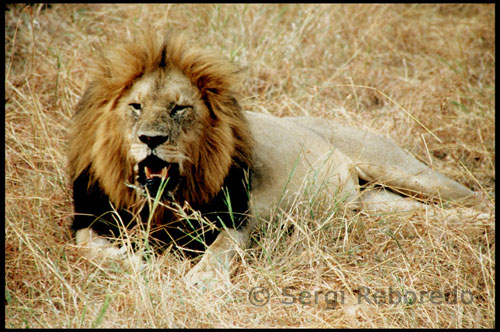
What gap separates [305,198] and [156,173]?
4.24 feet

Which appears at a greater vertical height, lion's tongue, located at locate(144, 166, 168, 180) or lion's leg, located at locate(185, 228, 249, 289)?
lion's tongue, located at locate(144, 166, 168, 180)

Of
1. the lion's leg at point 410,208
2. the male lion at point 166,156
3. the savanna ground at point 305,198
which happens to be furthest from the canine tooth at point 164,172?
the lion's leg at point 410,208

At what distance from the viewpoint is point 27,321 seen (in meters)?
3.10

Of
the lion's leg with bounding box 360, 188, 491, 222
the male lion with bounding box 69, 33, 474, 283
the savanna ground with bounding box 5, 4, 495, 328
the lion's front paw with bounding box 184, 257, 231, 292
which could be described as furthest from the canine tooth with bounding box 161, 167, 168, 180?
the lion's leg with bounding box 360, 188, 491, 222

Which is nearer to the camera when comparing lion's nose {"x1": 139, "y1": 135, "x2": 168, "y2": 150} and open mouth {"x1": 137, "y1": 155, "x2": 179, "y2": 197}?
lion's nose {"x1": 139, "y1": 135, "x2": 168, "y2": 150}

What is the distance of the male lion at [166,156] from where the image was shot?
12.1 ft

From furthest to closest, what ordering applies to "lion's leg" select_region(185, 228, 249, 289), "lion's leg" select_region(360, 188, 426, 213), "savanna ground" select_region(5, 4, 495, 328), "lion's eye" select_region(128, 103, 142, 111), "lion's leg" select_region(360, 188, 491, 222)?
"lion's leg" select_region(360, 188, 426, 213) → "lion's leg" select_region(360, 188, 491, 222) → "lion's eye" select_region(128, 103, 142, 111) → "lion's leg" select_region(185, 228, 249, 289) → "savanna ground" select_region(5, 4, 495, 328)

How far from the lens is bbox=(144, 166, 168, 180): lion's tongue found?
3.64m

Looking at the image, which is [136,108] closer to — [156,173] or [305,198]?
[156,173]

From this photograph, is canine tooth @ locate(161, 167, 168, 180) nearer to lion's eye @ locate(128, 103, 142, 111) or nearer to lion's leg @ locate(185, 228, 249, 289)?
lion's eye @ locate(128, 103, 142, 111)

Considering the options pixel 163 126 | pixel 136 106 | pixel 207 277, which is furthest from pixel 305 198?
pixel 136 106

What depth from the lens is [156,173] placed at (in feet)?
12.1

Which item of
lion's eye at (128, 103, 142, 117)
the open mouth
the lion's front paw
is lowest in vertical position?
the lion's front paw

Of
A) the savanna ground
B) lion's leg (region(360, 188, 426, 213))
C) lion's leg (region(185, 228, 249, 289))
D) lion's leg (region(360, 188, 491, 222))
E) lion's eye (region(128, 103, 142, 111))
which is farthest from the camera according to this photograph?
lion's leg (region(360, 188, 426, 213))
